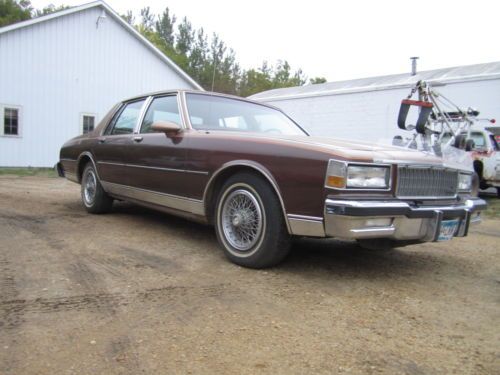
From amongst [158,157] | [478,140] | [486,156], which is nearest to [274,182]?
[158,157]

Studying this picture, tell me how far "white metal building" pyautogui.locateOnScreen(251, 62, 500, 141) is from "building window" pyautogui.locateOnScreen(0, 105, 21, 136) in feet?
29.1

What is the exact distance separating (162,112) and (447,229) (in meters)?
3.06

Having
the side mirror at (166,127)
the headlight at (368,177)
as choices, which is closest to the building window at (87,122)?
the side mirror at (166,127)

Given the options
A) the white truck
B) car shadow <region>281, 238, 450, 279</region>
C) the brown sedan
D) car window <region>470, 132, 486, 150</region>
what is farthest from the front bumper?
car window <region>470, 132, 486, 150</region>

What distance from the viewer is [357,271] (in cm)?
375

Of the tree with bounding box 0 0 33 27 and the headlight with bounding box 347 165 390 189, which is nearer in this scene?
the headlight with bounding box 347 165 390 189

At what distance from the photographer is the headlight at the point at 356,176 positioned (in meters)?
3.09

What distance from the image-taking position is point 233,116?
4.71m

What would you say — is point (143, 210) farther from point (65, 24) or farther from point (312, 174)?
point (65, 24)

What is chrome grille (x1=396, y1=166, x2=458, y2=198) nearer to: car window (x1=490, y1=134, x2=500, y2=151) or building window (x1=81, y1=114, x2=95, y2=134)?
car window (x1=490, y1=134, x2=500, y2=151)

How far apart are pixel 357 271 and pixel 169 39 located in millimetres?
56657

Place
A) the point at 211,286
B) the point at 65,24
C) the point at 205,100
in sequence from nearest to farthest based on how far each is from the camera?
1. the point at 211,286
2. the point at 205,100
3. the point at 65,24

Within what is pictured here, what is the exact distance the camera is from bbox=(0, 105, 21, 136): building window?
15.3 m

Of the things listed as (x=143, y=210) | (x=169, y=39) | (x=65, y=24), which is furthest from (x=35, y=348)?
(x=169, y=39)
